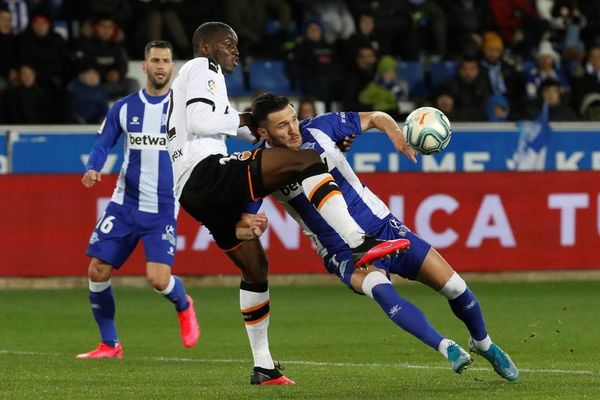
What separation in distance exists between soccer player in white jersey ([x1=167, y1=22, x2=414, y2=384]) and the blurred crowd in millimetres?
8552

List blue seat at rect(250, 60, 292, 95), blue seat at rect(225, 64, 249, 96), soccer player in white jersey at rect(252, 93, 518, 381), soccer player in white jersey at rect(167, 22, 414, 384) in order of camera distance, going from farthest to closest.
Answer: blue seat at rect(250, 60, 292, 95) < blue seat at rect(225, 64, 249, 96) < soccer player in white jersey at rect(252, 93, 518, 381) < soccer player in white jersey at rect(167, 22, 414, 384)

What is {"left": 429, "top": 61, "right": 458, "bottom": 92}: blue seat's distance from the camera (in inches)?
842

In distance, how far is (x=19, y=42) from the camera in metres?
19.2

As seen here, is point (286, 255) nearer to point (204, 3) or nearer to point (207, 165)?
point (204, 3)

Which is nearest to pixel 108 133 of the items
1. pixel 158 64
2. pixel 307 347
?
pixel 158 64

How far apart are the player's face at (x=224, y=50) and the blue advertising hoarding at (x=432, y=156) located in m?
7.58

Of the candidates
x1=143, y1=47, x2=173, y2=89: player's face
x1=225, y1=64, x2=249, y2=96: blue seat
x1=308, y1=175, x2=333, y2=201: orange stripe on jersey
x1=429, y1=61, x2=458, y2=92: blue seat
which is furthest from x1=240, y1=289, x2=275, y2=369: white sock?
x1=429, y1=61, x2=458, y2=92: blue seat

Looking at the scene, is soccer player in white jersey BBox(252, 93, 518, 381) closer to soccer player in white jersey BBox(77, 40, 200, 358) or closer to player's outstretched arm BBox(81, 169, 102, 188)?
player's outstretched arm BBox(81, 169, 102, 188)

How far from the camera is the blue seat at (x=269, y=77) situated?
2045 cm

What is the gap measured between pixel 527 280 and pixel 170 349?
6.38 m

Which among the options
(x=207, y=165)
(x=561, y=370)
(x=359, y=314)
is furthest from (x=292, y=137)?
(x=359, y=314)

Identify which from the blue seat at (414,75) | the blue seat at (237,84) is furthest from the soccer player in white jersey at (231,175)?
the blue seat at (414,75)

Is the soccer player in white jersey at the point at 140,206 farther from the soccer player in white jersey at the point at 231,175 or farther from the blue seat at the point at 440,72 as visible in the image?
the blue seat at the point at 440,72

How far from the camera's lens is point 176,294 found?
38.2ft
